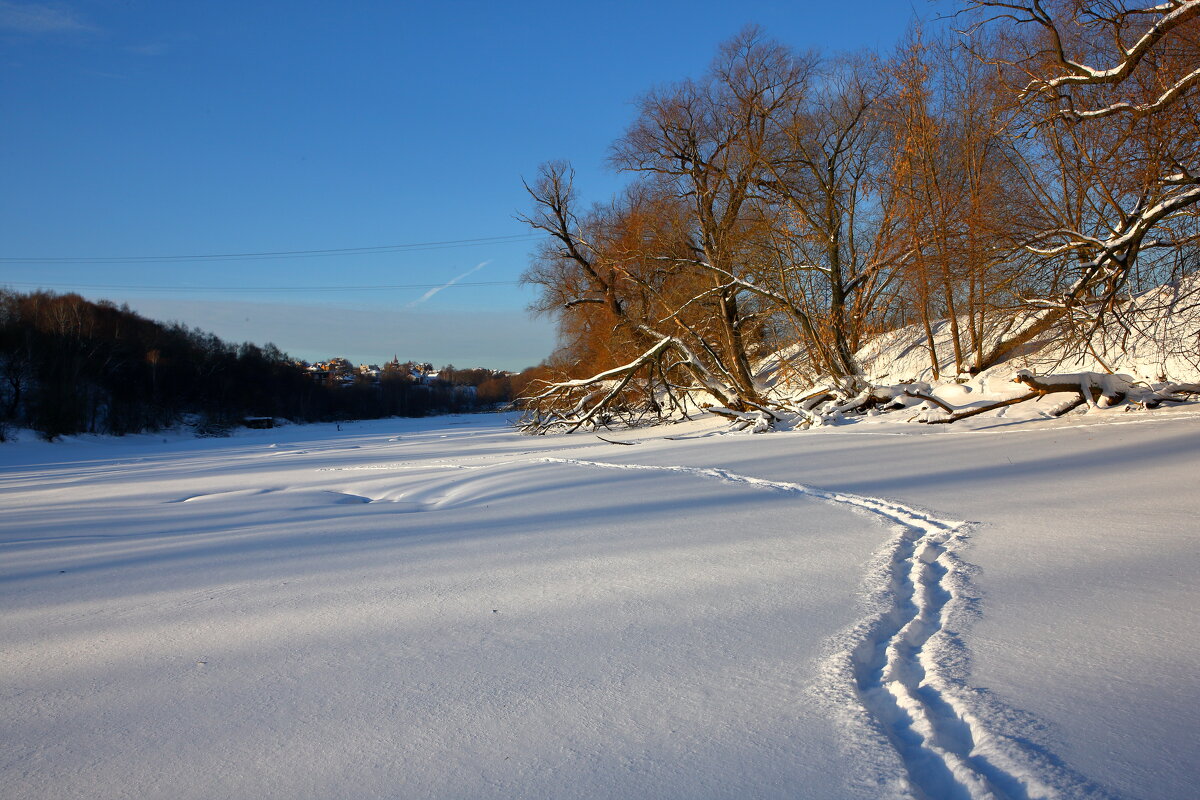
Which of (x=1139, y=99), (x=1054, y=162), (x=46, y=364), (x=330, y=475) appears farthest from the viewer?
(x=46, y=364)

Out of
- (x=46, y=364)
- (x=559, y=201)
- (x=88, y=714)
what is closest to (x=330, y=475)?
(x=88, y=714)

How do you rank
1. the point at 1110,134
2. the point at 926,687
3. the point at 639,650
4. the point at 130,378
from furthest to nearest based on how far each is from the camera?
the point at 130,378 → the point at 1110,134 → the point at 639,650 → the point at 926,687

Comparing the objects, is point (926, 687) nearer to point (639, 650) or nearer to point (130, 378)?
point (639, 650)

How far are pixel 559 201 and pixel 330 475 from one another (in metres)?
14.9

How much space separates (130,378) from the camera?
42844 mm

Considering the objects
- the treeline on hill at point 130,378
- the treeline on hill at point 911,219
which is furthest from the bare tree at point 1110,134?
the treeline on hill at point 130,378

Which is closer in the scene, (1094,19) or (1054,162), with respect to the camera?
(1094,19)

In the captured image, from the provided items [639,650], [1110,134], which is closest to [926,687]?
[639,650]

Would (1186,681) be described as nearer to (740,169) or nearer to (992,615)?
(992,615)

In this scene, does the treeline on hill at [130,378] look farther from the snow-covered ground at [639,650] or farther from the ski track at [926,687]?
the ski track at [926,687]

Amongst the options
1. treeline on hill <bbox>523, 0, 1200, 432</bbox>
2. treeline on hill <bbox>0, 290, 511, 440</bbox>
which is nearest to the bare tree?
treeline on hill <bbox>523, 0, 1200, 432</bbox>

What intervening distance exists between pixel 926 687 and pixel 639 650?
3.22ft

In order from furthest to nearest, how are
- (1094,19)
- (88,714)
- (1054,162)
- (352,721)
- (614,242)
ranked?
(614,242) < (1054,162) < (1094,19) < (88,714) < (352,721)

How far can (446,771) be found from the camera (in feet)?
6.22
